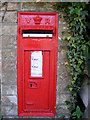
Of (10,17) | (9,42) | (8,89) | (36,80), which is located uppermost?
(10,17)

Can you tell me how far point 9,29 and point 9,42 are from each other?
0.23m

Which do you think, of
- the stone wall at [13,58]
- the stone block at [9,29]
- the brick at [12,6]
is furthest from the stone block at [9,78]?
the brick at [12,6]

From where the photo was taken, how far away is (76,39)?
7.26ft

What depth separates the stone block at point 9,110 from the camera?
2.44 m

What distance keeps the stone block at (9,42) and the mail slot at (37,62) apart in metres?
0.09

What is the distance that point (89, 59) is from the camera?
220 centimetres

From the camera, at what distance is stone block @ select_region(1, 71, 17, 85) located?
7.77 ft

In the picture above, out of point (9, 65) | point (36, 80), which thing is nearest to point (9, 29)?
point (9, 65)

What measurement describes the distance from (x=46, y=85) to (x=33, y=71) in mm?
356

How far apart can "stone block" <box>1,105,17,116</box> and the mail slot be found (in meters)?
0.10

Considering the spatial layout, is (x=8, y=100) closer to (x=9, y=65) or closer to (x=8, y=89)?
(x=8, y=89)

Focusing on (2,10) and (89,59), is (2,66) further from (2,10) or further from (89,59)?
(89,59)

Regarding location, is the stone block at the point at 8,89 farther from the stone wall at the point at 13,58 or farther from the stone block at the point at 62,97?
the stone block at the point at 62,97

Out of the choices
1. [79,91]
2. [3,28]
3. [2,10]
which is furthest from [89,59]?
[2,10]
